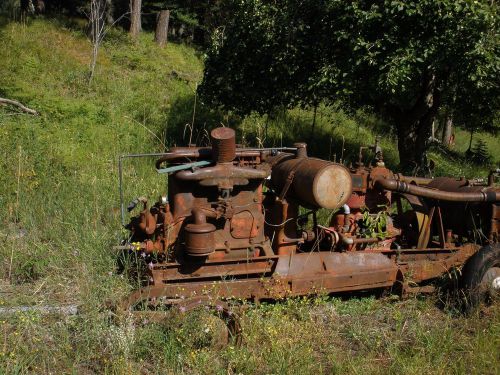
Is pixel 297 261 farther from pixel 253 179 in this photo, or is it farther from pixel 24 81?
pixel 24 81

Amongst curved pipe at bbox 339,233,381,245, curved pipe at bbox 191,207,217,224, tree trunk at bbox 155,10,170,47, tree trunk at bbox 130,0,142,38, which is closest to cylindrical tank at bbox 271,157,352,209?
curved pipe at bbox 339,233,381,245

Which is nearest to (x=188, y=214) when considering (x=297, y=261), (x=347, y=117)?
(x=297, y=261)

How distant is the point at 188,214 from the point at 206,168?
17.5 inches

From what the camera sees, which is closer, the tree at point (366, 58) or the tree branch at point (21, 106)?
the tree at point (366, 58)

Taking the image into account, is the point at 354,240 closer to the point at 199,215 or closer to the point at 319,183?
the point at 319,183

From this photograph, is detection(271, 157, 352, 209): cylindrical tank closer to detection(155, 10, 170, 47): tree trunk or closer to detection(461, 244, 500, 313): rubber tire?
detection(461, 244, 500, 313): rubber tire

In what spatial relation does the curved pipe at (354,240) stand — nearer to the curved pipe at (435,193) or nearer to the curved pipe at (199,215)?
the curved pipe at (435,193)

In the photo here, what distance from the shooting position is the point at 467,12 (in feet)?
29.7

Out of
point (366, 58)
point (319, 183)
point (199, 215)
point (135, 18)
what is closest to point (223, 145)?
point (199, 215)

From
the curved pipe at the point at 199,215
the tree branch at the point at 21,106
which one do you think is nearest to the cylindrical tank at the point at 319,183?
the curved pipe at the point at 199,215

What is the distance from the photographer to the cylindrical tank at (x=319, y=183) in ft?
15.7

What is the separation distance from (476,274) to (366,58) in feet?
16.4

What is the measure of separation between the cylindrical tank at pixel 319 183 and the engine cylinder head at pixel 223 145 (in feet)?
2.09

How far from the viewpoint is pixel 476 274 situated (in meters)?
5.21
